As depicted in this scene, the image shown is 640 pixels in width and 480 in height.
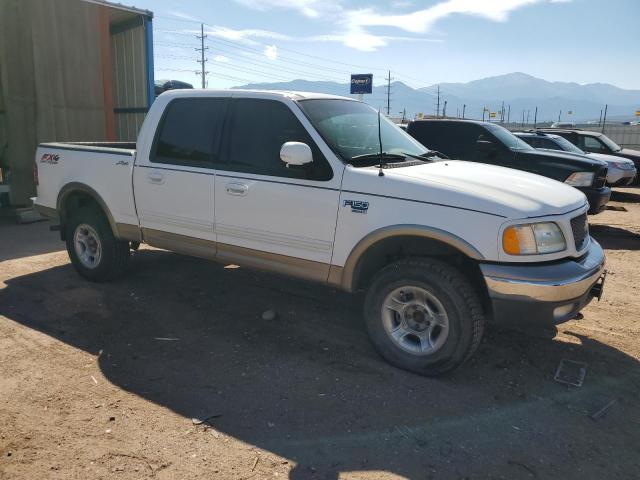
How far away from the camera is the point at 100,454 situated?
9.37 feet

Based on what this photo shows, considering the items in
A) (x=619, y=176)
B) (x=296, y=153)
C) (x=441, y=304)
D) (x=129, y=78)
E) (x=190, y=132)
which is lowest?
(x=441, y=304)

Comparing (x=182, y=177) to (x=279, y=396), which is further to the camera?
(x=182, y=177)

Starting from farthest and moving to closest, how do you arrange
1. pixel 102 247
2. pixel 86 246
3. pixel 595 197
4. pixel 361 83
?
pixel 361 83 → pixel 595 197 → pixel 86 246 → pixel 102 247

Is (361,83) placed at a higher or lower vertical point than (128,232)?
higher

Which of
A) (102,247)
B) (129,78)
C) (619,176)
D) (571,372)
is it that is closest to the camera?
(571,372)

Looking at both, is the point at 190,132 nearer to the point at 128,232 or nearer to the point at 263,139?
the point at 263,139

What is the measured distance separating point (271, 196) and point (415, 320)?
148cm

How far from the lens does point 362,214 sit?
12.2 feet

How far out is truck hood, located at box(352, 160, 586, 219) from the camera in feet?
11.1

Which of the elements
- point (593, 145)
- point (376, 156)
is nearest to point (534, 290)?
point (376, 156)

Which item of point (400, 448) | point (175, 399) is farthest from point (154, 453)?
point (400, 448)

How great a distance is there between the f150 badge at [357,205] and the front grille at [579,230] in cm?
144

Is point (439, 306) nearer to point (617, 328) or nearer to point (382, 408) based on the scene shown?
point (382, 408)

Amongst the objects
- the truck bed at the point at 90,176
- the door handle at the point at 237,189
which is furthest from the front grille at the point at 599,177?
the truck bed at the point at 90,176
